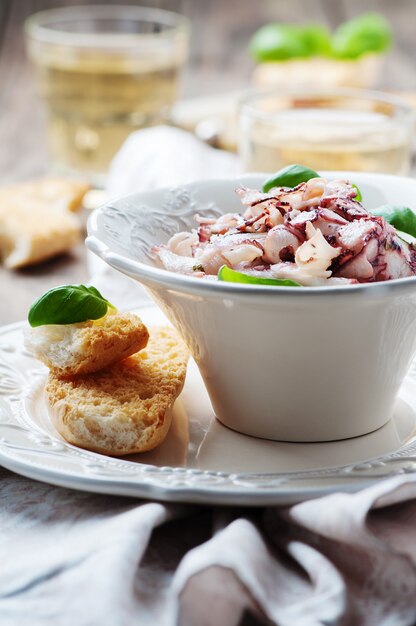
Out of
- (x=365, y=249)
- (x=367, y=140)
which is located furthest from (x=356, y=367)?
A: (x=367, y=140)

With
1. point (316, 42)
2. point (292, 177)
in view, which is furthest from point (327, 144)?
point (316, 42)

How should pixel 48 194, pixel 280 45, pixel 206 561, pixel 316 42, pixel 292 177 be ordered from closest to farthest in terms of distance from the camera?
1. pixel 206 561
2. pixel 292 177
3. pixel 48 194
4. pixel 280 45
5. pixel 316 42

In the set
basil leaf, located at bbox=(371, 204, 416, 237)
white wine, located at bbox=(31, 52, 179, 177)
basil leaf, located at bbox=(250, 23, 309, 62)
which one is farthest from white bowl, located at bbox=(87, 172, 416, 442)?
basil leaf, located at bbox=(250, 23, 309, 62)

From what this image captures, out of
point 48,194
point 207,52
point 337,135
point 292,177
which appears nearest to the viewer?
point 292,177

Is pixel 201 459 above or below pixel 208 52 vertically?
above

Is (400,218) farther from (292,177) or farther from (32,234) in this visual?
(32,234)

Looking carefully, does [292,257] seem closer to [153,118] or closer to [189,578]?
[189,578]

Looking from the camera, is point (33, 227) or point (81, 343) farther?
point (33, 227)
